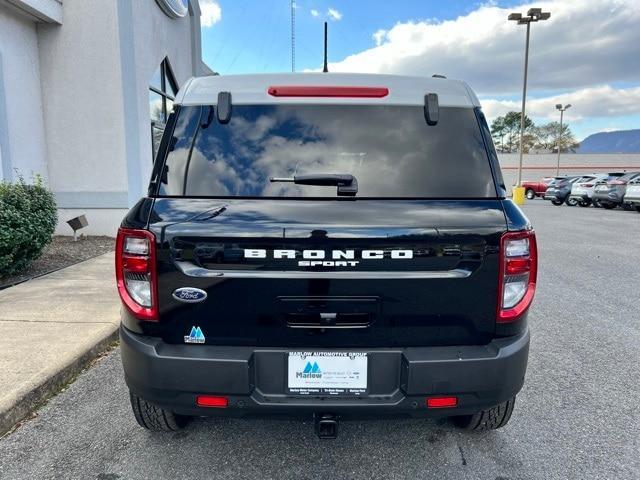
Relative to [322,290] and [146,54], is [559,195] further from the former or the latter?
[322,290]

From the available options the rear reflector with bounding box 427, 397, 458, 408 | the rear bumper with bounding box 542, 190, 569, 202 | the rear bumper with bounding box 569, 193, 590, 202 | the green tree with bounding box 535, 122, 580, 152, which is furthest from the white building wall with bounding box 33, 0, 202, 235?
the green tree with bounding box 535, 122, 580, 152

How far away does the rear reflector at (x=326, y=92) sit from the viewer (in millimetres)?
2387

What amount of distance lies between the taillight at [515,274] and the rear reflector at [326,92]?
98 centimetres

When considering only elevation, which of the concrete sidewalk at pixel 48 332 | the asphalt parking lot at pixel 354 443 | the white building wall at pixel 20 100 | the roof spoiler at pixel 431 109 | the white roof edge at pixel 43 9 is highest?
the white roof edge at pixel 43 9

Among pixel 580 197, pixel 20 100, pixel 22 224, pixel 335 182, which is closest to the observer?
pixel 335 182

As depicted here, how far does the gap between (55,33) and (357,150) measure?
9218 mm

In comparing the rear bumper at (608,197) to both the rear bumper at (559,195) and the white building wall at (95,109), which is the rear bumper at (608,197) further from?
the white building wall at (95,109)

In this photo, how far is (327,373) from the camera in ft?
6.95

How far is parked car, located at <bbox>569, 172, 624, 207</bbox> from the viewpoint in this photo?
23.8 meters

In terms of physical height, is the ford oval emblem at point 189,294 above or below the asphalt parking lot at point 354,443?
above

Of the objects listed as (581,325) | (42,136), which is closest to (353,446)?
(581,325)

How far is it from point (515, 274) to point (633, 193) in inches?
822

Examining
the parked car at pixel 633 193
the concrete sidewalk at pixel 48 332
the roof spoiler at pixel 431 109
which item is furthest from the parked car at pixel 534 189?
the roof spoiler at pixel 431 109

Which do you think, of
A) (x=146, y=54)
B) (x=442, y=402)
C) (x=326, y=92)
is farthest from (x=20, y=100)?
(x=442, y=402)
